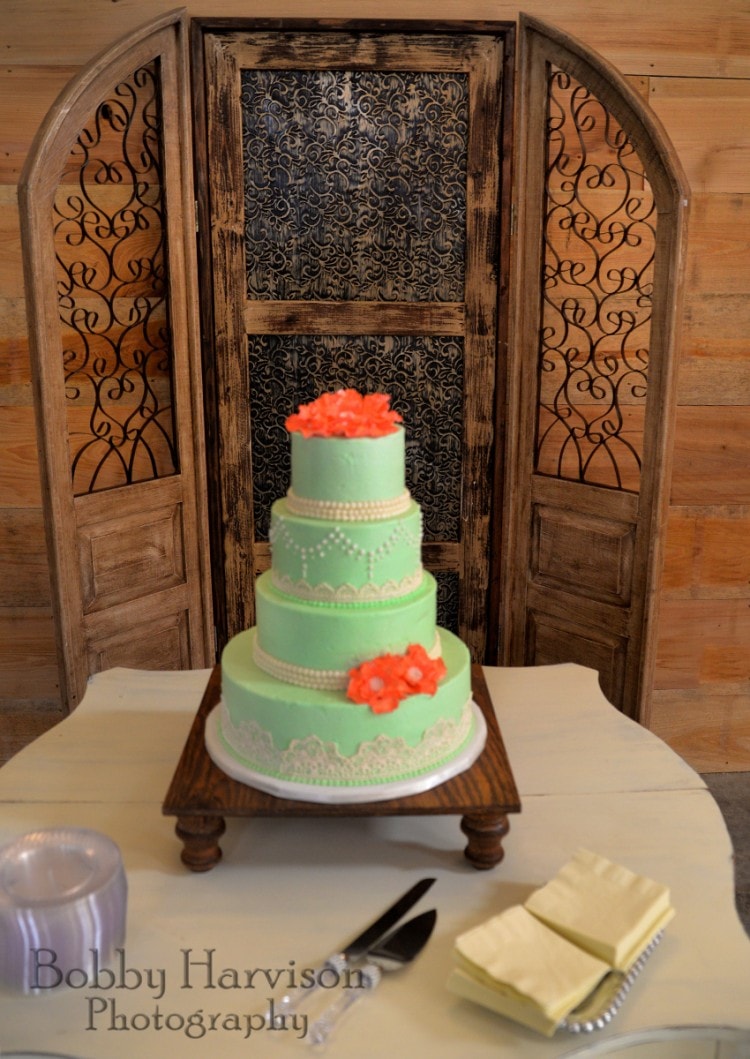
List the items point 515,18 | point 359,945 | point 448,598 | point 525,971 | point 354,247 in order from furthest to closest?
point 448,598 → point 354,247 → point 515,18 → point 359,945 → point 525,971

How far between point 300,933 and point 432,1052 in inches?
10.9

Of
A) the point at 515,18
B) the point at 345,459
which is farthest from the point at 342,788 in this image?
the point at 515,18

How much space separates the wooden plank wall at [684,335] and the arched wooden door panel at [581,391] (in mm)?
159

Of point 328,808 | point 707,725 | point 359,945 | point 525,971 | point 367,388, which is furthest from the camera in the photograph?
point 707,725

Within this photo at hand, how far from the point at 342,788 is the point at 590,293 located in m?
1.82

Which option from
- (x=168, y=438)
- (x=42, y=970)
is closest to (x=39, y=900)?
(x=42, y=970)

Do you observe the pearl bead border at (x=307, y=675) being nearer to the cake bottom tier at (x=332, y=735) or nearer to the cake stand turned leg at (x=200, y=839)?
the cake bottom tier at (x=332, y=735)

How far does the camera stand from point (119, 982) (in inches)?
51.2

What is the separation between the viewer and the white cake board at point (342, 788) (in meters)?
1.52

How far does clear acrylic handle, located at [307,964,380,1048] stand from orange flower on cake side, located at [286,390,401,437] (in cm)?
78

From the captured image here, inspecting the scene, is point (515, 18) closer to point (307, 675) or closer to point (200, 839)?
point (307, 675)

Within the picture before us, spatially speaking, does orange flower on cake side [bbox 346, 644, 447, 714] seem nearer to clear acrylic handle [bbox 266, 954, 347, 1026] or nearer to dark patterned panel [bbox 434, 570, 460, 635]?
clear acrylic handle [bbox 266, 954, 347, 1026]

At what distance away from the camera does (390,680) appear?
60.6 inches

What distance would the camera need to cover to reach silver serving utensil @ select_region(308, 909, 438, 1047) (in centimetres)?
122
